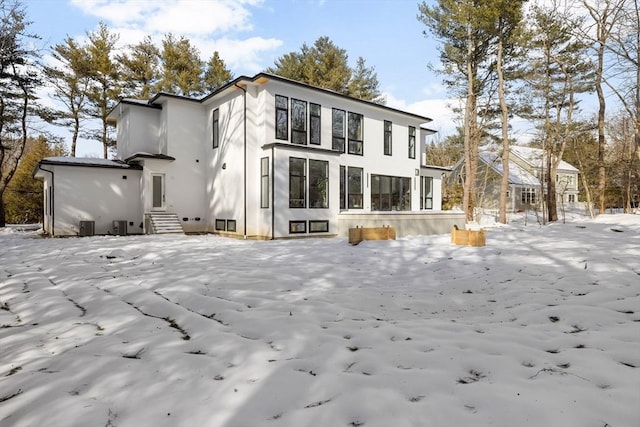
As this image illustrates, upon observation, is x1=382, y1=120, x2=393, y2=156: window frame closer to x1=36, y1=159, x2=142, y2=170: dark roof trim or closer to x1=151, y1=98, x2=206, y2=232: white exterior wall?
x1=151, y1=98, x2=206, y2=232: white exterior wall

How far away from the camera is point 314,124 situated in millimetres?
14375

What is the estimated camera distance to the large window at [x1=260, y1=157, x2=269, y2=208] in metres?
12.6

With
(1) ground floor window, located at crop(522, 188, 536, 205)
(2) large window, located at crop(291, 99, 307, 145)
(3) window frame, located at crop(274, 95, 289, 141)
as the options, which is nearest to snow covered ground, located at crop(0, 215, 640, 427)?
(3) window frame, located at crop(274, 95, 289, 141)

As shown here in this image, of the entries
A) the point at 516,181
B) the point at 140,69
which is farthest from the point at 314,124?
the point at 516,181

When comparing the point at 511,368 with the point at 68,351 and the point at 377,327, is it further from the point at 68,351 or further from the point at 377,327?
the point at 68,351

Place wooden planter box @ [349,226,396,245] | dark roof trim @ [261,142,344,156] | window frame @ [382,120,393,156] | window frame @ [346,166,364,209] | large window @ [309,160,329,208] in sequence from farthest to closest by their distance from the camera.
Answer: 1. window frame @ [382,120,393,156]
2. window frame @ [346,166,364,209]
3. large window @ [309,160,329,208]
4. dark roof trim @ [261,142,344,156]
5. wooden planter box @ [349,226,396,245]

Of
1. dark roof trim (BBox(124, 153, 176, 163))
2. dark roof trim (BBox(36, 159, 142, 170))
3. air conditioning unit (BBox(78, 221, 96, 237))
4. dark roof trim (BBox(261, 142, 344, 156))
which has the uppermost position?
dark roof trim (BBox(261, 142, 344, 156))

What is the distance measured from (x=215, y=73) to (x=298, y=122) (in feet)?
51.1

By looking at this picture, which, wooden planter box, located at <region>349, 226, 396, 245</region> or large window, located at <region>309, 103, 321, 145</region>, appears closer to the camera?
wooden planter box, located at <region>349, 226, 396, 245</region>

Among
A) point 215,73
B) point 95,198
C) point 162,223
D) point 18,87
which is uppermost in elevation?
point 215,73

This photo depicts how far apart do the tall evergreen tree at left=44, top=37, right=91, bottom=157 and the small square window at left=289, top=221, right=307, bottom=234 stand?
61.3 ft

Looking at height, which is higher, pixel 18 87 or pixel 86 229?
pixel 18 87

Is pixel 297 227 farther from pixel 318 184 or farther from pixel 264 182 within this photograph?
pixel 264 182

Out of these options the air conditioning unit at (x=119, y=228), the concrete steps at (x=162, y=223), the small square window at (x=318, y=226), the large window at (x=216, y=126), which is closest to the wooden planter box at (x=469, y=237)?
the small square window at (x=318, y=226)
